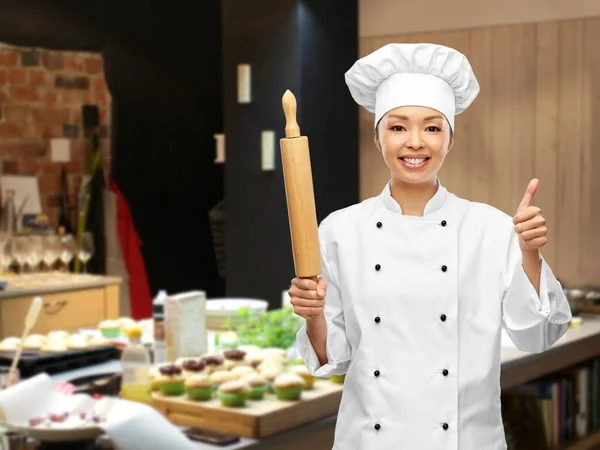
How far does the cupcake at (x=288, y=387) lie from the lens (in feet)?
6.77

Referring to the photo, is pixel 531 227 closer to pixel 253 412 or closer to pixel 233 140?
pixel 253 412

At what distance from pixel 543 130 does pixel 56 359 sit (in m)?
2.47

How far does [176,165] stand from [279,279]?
4.93 feet

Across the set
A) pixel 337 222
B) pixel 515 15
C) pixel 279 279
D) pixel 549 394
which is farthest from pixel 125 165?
pixel 337 222

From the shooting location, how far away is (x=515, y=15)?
4.12m

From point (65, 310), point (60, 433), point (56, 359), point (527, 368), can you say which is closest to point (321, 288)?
point (60, 433)

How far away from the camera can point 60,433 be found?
1817 millimetres

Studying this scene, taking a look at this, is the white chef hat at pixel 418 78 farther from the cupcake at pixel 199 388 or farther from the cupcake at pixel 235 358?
the cupcake at pixel 235 358

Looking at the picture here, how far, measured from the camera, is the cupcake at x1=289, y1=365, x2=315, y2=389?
2.15 meters

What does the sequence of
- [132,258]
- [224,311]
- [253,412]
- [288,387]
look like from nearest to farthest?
1. [253,412]
2. [288,387]
3. [224,311]
4. [132,258]

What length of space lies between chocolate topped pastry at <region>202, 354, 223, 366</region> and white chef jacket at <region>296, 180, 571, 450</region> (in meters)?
1.24

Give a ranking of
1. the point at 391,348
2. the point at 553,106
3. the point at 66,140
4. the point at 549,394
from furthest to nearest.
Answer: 1. the point at 66,140
2. the point at 553,106
3. the point at 549,394
4. the point at 391,348

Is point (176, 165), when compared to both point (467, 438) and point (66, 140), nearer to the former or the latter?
point (66, 140)

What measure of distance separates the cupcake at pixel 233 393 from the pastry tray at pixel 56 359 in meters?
0.68
